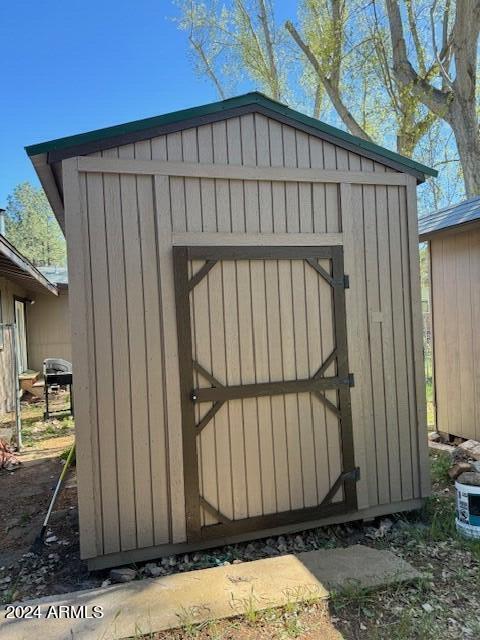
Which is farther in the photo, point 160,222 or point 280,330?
point 280,330

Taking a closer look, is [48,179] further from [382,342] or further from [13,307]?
[13,307]

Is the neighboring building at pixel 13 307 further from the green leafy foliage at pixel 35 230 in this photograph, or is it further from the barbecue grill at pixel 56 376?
the green leafy foliage at pixel 35 230

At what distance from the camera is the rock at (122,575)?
109 inches

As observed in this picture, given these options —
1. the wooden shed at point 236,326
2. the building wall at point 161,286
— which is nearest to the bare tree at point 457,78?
the wooden shed at point 236,326

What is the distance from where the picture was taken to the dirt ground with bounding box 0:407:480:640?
85.7 inches

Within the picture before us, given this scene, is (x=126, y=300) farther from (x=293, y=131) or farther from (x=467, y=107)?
(x=467, y=107)

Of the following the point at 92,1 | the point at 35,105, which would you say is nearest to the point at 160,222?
the point at 92,1

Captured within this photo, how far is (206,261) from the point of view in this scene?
304 cm

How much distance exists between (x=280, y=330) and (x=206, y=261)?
0.71 metres

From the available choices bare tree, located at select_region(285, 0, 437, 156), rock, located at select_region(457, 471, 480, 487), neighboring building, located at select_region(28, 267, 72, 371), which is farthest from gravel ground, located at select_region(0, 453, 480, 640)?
bare tree, located at select_region(285, 0, 437, 156)

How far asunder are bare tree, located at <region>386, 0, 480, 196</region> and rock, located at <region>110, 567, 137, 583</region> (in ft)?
29.6

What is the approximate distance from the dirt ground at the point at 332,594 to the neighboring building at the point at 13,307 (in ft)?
5.98

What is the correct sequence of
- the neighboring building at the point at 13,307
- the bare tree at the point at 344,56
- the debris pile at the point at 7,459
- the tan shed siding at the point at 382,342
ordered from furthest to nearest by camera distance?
1. the bare tree at the point at 344,56
2. the neighboring building at the point at 13,307
3. the debris pile at the point at 7,459
4. the tan shed siding at the point at 382,342

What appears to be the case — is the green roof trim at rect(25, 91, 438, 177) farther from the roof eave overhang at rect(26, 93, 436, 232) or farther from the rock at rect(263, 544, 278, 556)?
the rock at rect(263, 544, 278, 556)
